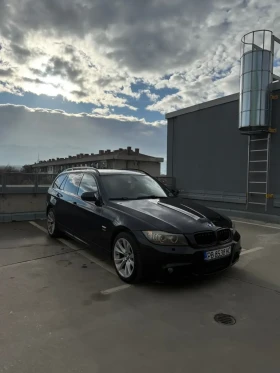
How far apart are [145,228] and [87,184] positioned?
2.00 meters

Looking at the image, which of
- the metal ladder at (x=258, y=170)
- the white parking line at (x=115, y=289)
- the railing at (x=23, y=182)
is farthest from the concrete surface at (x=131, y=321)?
the metal ladder at (x=258, y=170)

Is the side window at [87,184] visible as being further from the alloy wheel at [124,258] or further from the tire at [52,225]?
the tire at [52,225]

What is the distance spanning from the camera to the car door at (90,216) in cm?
461

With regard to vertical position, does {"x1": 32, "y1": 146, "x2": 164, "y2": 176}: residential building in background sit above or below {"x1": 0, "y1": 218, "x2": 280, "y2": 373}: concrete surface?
above

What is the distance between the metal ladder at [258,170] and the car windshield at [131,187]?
5243mm

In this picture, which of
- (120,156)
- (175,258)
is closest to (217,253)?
(175,258)

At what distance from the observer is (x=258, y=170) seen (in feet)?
31.8

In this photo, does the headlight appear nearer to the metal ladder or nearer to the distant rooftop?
the metal ladder

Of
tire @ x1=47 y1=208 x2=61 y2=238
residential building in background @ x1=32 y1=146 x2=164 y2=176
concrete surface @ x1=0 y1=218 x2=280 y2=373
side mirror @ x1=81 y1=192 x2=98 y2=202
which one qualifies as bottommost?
concrete surface @ x1=0 y1=218 x2=280 y2=373

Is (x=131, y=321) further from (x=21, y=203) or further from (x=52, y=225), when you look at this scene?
(x=21, y=203)

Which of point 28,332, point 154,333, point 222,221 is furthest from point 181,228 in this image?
point 28,332

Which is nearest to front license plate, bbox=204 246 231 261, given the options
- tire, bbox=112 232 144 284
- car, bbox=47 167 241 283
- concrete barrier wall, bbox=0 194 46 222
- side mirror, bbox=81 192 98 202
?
car, bbox=47 167 241 283

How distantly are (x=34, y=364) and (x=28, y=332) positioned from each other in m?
0.50

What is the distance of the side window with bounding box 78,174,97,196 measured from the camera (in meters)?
5.11
